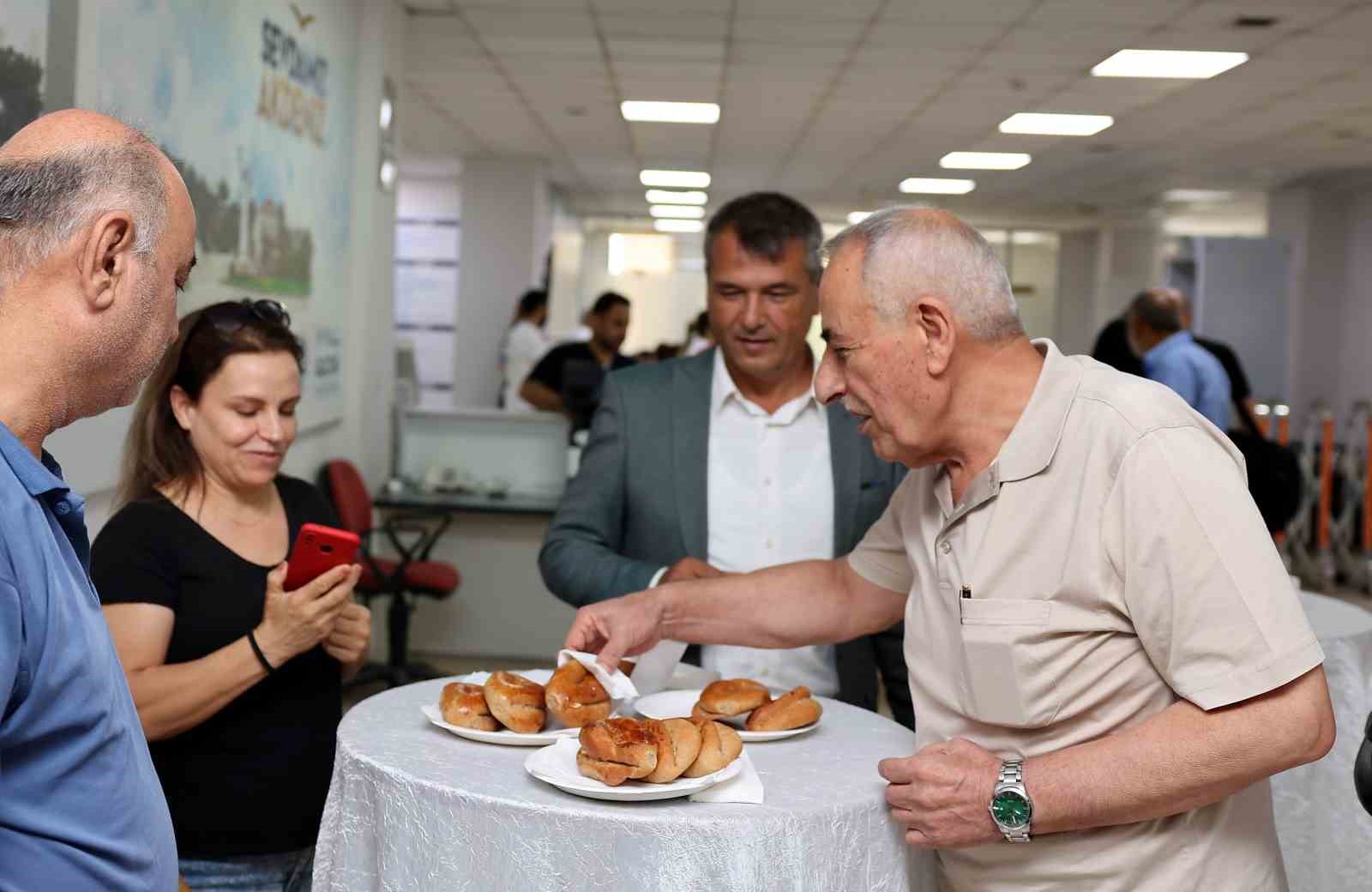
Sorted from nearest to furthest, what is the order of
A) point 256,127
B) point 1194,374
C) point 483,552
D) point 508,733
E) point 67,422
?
1. point 67,422
2. point 508,733
3. point 256,127
4. point 483,552
5. point 1194,374

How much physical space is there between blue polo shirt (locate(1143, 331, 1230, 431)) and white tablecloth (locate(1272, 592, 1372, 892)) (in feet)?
15.6

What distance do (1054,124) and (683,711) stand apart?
29.8 ft

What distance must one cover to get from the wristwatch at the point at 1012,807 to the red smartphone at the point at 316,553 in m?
1.07

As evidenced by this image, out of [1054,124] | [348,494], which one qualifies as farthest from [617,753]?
[1054,124]

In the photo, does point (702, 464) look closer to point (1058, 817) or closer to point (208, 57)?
point (1058, 817)

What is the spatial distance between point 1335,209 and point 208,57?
41.6 feet

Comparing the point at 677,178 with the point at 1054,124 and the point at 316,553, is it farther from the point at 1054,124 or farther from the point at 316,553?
the point at 316,553

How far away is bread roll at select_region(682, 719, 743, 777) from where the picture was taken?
5.39ft

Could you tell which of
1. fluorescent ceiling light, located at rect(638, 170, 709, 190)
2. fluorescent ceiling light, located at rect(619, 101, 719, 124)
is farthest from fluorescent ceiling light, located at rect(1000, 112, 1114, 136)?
fluorescent ceiling light, located at rect(638, 170, 709, 190)

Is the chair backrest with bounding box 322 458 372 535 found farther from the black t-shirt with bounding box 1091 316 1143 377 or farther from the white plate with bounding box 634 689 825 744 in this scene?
the black t-shirt with bounding box 1091 316 1143 377

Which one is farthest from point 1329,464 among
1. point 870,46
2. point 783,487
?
point 783,487

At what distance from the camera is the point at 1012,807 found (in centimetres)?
156

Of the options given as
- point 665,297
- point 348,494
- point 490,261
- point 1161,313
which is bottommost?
point 348,494

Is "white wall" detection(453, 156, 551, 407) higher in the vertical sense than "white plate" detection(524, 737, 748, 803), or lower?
higher
